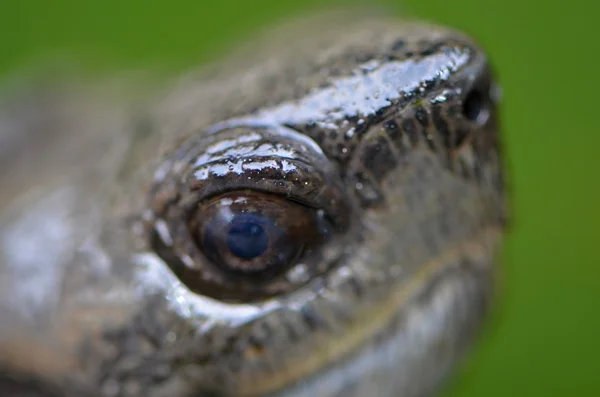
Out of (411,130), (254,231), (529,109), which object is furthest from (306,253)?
(529,109)

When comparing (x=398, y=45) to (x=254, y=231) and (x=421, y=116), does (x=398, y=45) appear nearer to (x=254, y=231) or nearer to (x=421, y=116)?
(x=421, y=116)

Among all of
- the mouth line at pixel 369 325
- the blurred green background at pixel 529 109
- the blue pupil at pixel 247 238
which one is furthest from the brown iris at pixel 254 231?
the blurred green background at pixel 529 109

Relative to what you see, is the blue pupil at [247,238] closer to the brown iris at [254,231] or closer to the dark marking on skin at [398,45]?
the brown iris at [254,231]

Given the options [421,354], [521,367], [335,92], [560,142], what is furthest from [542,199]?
[335,92]

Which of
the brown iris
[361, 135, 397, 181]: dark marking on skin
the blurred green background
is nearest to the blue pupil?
the brown iris

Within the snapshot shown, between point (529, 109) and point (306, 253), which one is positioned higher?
point (529, 109)

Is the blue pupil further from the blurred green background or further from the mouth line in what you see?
Result: the blurred green background
